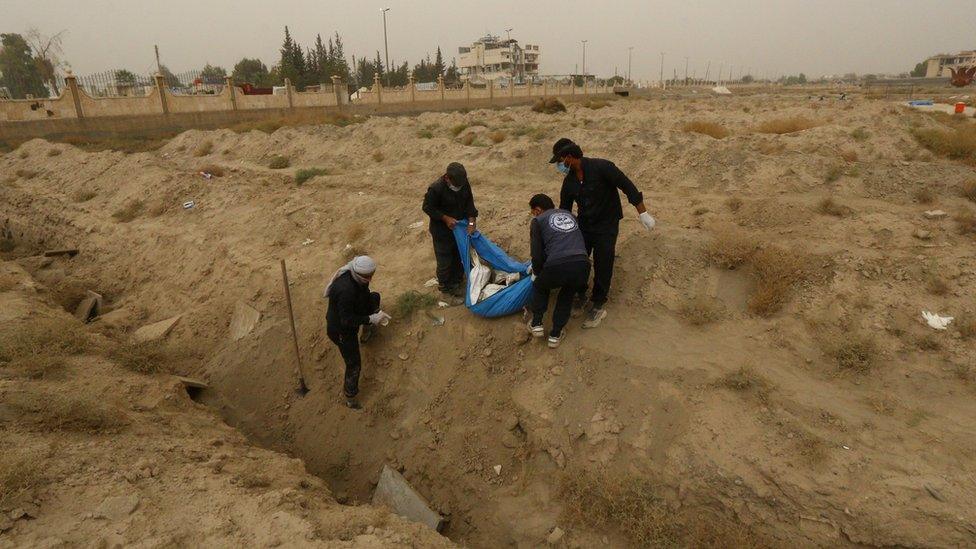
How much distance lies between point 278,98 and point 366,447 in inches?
985

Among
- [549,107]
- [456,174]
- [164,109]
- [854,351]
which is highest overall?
[164,109]

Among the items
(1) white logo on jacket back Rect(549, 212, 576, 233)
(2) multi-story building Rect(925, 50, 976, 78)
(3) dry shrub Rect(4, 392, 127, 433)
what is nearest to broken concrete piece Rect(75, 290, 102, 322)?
(3) dry shrub Rect(4, 392, 127, 433)

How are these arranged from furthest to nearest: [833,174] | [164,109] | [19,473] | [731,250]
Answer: [164,109]
[833,174]
[731,250]
[19,473]

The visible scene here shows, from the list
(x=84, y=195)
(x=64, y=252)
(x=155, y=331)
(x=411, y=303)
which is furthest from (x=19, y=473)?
(x=84, y=195)

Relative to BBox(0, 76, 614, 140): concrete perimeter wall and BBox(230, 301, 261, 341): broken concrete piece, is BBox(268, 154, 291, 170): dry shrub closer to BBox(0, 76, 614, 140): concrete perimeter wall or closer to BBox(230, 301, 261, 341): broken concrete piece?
BBox(230, 301, 261, 341): broken concrete piece

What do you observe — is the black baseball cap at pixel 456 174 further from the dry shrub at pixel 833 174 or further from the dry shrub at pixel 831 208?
the dry shrub at pixel 833 174

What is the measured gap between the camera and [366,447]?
5.22 m

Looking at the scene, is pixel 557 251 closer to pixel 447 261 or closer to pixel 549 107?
pixel 447 261

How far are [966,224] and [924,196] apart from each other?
5.11 ft

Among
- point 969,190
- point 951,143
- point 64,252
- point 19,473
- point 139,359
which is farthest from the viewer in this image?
point 64,252

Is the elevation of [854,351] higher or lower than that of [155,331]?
higher

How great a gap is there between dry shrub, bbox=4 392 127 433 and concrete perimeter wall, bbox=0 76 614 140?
21.9 m

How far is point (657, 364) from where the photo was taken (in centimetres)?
465

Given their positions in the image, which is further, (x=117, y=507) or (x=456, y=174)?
(x=456, y=174)
